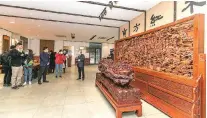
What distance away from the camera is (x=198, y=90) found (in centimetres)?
232

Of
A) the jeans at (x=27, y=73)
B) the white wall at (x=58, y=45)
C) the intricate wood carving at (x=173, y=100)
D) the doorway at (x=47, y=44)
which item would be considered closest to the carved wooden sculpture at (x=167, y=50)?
the intricate wood carving at (x=173, y=100)

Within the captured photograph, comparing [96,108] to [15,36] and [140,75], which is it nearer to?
[140,75]

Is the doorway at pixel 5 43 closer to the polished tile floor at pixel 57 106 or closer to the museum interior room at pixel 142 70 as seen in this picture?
the museum interior room at pixel 142 70

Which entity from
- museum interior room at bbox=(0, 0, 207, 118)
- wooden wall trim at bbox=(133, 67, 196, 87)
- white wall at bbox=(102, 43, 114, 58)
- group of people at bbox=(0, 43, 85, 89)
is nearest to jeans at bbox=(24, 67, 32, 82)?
group of people at bbox=(0, 43, 85, 89)

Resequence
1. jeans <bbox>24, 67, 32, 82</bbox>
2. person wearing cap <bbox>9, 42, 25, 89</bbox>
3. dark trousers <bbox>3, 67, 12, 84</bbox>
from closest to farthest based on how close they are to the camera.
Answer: person wearing cap <bbox>9, 42, 25, 89</bbox> < dark trousers <bbox>3, 67, 12, 84</bbox> < jeans <bbox>24, 67, 32, 82</bbox>

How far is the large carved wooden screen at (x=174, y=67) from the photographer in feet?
7.80

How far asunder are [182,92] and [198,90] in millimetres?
387

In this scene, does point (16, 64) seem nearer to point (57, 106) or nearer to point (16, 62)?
point (16, 62)

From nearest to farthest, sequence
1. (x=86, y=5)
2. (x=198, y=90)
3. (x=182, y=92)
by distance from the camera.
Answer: (x=198, y=90) < (x=182, y=92) < (x=86, y=5)

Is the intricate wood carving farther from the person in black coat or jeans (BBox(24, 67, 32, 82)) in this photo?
the person in black coat

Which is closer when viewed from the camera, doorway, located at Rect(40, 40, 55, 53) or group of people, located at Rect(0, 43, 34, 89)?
group of people, located at Rect(0, 43, 34, 89)

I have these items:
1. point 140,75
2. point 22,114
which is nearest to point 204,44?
point 140,75

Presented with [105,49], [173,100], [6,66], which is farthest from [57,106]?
[105,49]

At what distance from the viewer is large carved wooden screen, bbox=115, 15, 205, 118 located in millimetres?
2377
